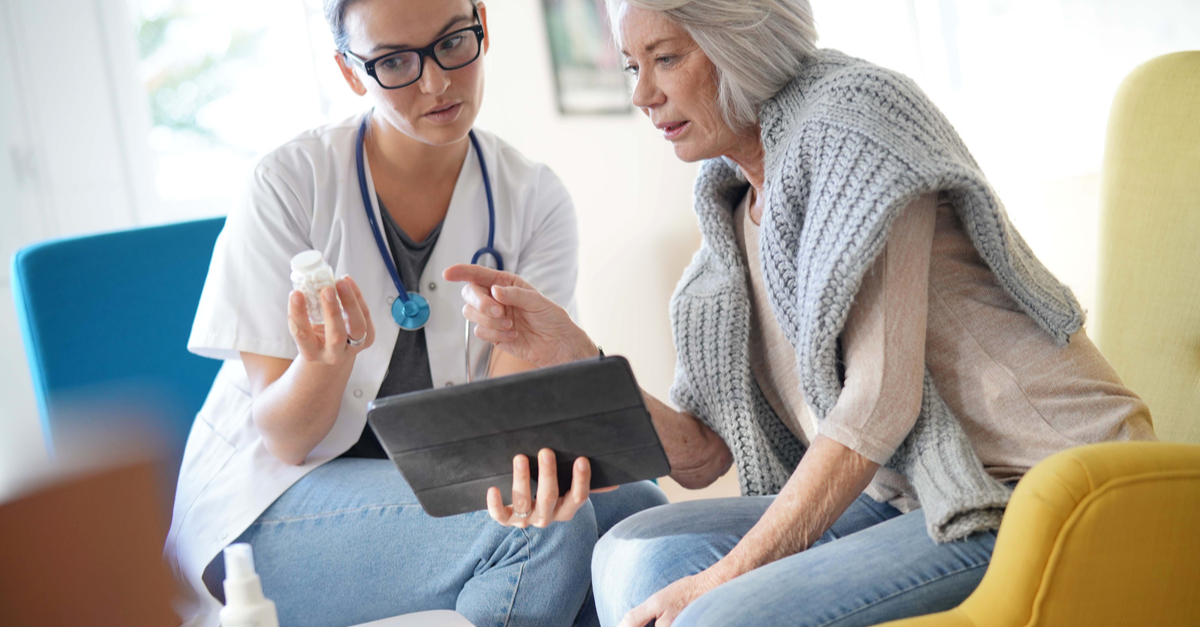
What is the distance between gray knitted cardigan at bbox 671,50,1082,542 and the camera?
0.89 meters

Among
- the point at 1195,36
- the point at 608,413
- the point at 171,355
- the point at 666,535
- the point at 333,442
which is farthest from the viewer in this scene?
the point at 1195,36

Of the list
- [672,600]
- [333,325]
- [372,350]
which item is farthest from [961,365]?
[372,350]

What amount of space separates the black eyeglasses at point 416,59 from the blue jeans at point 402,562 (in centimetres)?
57

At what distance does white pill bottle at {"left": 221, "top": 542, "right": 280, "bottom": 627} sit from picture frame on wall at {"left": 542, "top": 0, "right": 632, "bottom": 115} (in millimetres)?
2359

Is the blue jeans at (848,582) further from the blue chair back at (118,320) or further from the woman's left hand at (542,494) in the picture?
the blue chair back at (118,320)

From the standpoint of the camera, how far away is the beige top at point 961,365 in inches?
36.3

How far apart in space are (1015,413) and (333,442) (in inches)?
35.8

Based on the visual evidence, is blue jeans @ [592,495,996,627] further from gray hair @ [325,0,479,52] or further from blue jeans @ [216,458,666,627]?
gray hair @ [325,0,479,52]

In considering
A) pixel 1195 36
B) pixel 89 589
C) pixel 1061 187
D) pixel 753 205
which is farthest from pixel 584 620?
pixel 1195 36

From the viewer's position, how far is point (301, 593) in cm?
119

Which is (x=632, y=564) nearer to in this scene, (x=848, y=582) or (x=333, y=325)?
(x=848, y=582)

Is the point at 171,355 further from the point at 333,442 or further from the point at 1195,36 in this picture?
the point at 1195,36

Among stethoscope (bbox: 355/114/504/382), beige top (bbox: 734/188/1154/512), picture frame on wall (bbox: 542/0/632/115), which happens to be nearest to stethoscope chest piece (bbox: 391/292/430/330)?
stethoscope (bbox: 355/114/504/382)

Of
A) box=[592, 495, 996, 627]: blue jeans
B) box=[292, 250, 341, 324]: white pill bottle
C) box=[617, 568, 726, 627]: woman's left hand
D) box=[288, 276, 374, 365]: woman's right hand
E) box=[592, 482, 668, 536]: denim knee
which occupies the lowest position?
box=[592, 482, 668, 536]: denim knee
